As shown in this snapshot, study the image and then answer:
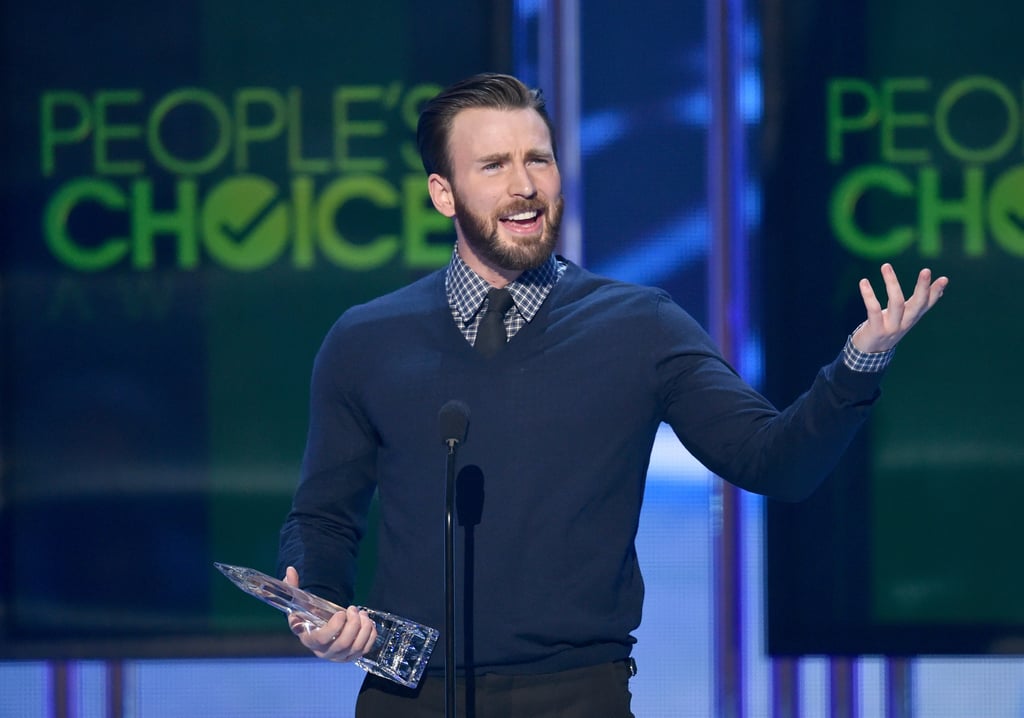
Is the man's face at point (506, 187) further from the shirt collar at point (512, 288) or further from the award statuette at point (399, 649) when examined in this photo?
the award statuette at point (399, 649)

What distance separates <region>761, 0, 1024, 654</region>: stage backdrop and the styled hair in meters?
1.51

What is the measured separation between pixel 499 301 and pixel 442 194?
27cm

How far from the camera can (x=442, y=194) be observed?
2586 millimetres

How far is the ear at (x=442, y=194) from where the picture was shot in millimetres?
2568

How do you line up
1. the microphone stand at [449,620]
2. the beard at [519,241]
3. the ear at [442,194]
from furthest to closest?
the ear at [442,194] → the beard at [519,241] → the microphone stand at [449,620]

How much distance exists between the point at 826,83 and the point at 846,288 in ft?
1.97

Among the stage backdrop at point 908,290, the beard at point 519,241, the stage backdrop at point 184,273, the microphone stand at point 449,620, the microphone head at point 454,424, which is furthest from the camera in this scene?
the stage backdrop at point 184,273

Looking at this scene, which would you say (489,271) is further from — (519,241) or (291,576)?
(291,576)

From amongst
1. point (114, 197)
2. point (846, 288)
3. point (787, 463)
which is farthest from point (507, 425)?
point (114, 197)

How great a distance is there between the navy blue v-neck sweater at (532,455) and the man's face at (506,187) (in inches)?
5.5

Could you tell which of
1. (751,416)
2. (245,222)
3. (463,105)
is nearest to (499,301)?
(463,105)

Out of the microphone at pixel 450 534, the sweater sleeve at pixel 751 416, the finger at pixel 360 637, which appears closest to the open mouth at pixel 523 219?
the sweater sleeve at pixel 751 416

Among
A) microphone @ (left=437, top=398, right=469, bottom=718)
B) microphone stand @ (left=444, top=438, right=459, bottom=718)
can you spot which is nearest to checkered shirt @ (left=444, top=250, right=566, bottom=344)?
microphone @ (left=437, top=398, right=469, bottom=718)

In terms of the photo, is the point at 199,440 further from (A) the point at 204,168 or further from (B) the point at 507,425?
(B) the point at 507,425
